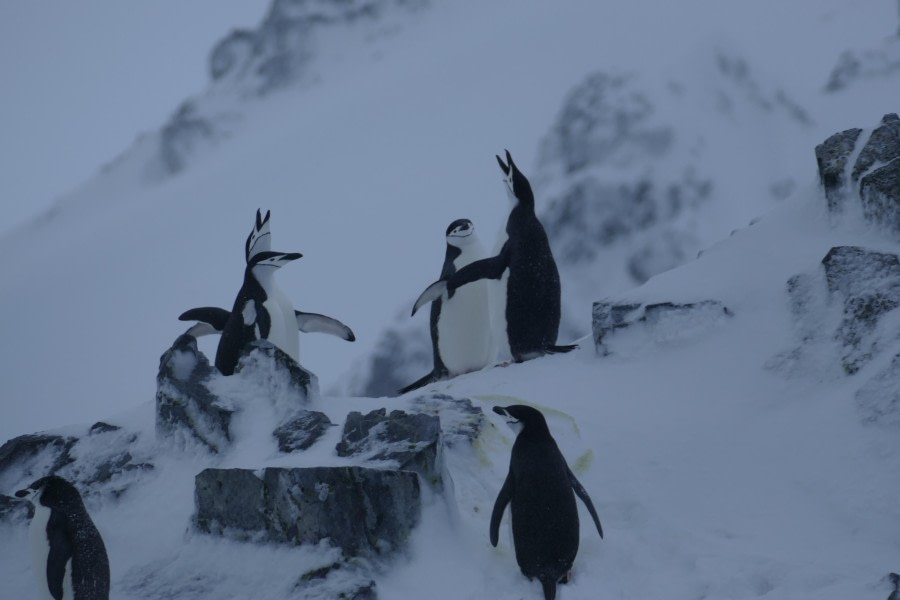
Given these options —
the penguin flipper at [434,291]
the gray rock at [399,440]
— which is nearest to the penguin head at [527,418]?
the gray rock at [399,440]

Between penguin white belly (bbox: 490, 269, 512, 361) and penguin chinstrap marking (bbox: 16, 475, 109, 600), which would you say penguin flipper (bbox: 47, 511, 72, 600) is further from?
penguin white belly (bbox: 490, 269, 512, 361)

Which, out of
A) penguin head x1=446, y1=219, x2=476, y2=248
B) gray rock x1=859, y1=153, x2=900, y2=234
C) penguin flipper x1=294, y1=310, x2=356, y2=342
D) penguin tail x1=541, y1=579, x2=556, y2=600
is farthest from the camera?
penguin head x1=446, y1=219, x2=476, y2=248

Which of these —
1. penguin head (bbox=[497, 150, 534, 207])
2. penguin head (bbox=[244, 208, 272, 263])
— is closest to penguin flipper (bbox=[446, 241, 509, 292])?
penguin head (bbox=[497, 150, 534, 207])

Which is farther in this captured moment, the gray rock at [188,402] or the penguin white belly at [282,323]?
the penguin white belly at [282,323]

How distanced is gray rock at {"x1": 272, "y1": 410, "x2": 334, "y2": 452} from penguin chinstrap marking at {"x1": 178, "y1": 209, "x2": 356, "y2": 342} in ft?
8.62

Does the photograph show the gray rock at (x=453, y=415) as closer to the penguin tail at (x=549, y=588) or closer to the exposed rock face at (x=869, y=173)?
the penguin tail at (x=549, y=588)

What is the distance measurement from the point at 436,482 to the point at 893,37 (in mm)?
21875

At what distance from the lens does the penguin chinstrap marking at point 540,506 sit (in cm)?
332

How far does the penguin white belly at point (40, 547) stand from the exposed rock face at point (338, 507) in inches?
31.3

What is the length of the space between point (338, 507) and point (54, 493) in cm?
122

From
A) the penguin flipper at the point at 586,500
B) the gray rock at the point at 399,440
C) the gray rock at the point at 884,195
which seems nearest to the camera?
the penguin flipper at the point at 586,500

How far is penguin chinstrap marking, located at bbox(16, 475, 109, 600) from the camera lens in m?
3.54

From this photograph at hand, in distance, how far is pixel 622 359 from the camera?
5355 mm

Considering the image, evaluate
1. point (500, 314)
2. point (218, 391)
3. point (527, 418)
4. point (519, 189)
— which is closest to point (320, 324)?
point (500, 314)
